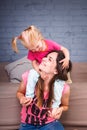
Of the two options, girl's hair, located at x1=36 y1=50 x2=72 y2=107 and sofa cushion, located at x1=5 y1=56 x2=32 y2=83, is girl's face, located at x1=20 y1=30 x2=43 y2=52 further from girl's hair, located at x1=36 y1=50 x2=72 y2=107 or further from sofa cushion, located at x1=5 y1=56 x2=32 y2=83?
sofa cushion, located at x1=5 y1=56 x2=32 y2=83

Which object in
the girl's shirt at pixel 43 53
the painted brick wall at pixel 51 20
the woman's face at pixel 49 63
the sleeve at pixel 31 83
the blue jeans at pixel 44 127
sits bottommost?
the blue jeans at pixel 44 127

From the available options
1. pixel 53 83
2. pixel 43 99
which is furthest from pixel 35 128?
pixel 53 83

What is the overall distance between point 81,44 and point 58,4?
516 mm

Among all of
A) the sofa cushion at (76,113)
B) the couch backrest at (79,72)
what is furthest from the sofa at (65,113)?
the couch backrest at (79,72)

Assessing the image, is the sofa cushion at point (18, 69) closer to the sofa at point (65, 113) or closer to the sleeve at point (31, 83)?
the sofa at point (65, 113)

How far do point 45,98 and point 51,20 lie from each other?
1593mm

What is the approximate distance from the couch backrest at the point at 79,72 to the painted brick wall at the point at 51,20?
0.55 ft

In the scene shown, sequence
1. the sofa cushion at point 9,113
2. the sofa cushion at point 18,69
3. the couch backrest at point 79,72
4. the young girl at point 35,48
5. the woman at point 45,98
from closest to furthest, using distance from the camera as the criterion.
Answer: the young girl at point 35,48
the woman at point 45,98
the sofa cushion at point 9,113
the sofa cushion at point 18,69
the couch backrest at point 79,72

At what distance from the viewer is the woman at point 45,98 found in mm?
1507

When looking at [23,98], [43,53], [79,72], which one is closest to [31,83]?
[23,98]

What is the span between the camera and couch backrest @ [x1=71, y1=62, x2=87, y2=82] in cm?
273

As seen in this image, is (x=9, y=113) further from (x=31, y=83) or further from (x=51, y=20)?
(x=51, y=20)

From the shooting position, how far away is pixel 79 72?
280 centimetres

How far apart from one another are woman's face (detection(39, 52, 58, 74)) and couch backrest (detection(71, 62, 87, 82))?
1223 millimetres
